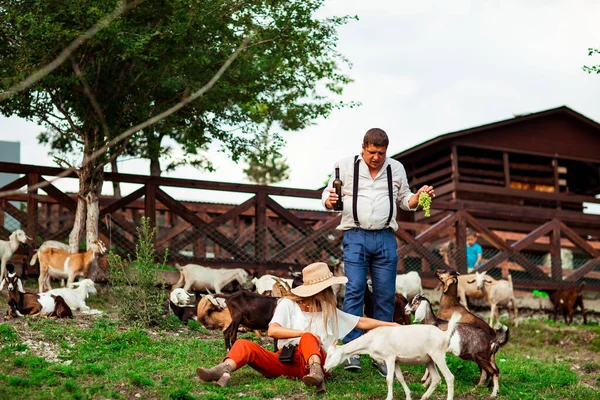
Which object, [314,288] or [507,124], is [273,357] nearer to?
[314,288]

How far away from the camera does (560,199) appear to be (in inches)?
934

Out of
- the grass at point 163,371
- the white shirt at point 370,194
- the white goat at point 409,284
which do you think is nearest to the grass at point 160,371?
the grass at point 163,371

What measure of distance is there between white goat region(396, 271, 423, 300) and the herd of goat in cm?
2

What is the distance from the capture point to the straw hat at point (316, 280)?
270 inches

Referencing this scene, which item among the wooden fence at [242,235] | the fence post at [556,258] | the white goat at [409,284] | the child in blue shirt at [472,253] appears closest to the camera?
the wooden fence at [242,235]

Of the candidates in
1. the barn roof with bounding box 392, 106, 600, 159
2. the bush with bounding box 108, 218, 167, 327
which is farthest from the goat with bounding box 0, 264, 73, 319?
the barn roof with bounding box 392, 106, 600, 159

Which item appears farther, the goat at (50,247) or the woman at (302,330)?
the goat at (50,247)

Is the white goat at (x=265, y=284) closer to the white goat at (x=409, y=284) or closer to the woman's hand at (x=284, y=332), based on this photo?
the white goat at (x=409, y=284)

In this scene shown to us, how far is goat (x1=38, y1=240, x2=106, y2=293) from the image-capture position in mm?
11711

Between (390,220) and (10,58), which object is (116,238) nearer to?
(10,58)

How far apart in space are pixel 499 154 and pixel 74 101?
14.8 m

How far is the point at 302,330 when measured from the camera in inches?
276

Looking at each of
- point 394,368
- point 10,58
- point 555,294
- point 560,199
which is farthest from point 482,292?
point 560,199

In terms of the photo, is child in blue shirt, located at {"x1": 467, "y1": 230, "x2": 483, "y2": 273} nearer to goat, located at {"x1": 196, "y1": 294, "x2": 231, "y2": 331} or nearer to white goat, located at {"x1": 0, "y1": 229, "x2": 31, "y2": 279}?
goat, located at {"x1": 196, "y1": 294, "x2": 231, "y2": 331}
